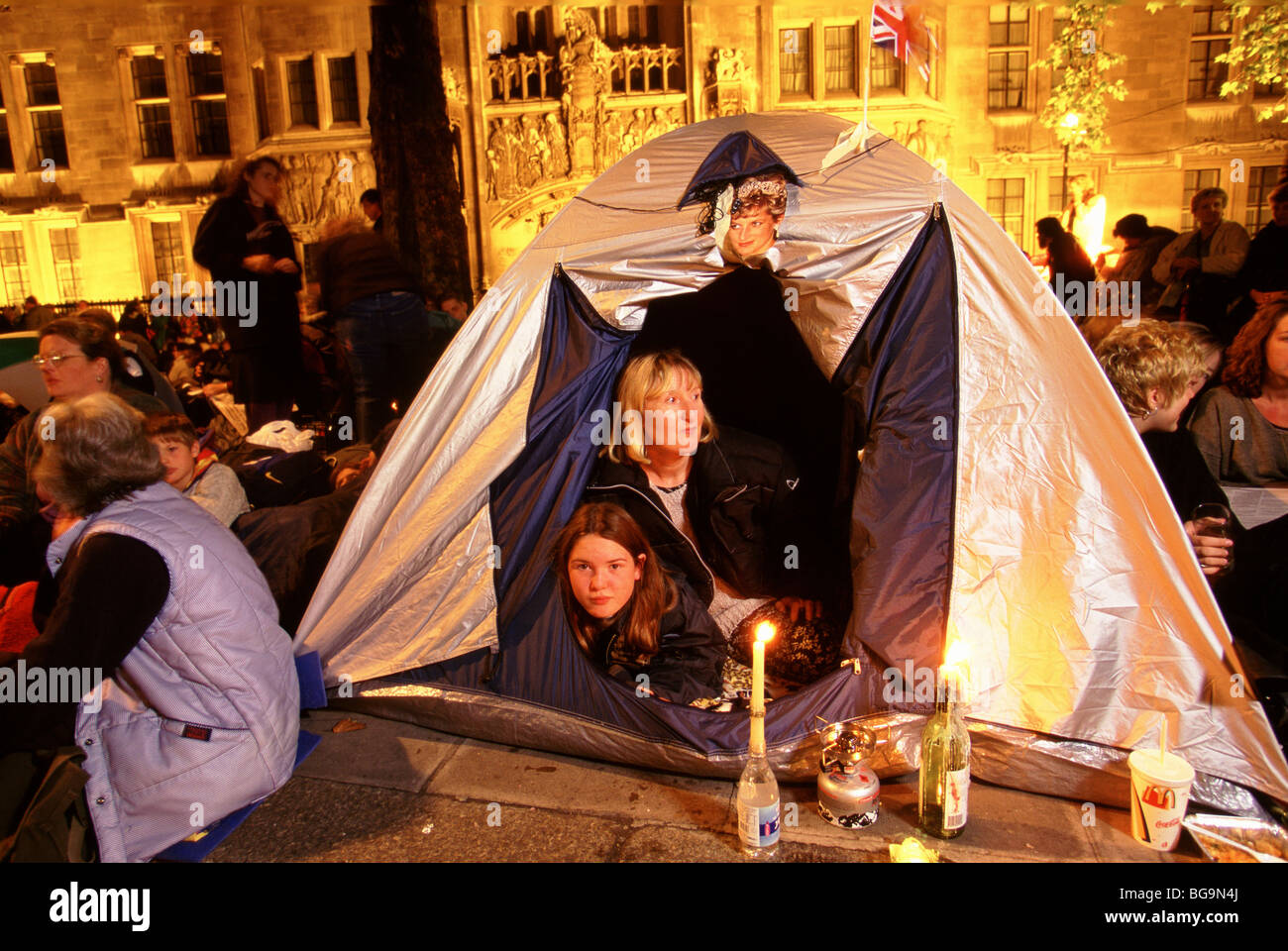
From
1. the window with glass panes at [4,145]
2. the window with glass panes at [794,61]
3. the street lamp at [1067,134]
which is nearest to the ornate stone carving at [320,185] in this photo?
the window with glass panes at [4,145]

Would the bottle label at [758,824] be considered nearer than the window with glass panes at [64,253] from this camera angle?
Yes

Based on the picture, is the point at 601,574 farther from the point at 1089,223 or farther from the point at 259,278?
the point at 1089,223

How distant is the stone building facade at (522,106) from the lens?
1653 cm

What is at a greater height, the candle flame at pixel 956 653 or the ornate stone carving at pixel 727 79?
the ornate stone carving at pixel 727 79

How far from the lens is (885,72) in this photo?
57.0 ft

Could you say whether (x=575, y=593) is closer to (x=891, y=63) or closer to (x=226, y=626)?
(x=226, y=626)

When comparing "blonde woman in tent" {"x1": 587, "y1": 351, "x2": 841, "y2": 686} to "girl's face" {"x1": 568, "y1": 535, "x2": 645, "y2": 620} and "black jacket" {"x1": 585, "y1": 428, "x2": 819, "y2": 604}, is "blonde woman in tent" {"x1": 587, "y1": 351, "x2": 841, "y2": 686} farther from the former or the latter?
"girl's face" {"x1": 568, "y1": 535, "x2": 645, "y2": 620}

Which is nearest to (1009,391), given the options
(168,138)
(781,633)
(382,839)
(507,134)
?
(781,633)

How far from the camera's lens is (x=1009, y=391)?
9.44 ft

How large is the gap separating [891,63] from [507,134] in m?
8.24

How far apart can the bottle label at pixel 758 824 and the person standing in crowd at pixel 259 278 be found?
15.3 ft

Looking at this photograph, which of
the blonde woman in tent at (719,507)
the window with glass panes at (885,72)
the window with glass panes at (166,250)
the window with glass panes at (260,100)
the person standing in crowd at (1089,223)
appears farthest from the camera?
the window with glass panes at (166,250)

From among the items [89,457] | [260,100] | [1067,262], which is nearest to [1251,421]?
[89,457]

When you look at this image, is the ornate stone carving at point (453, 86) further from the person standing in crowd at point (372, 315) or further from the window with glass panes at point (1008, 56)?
the person standing in crowd at point (372, 315)
